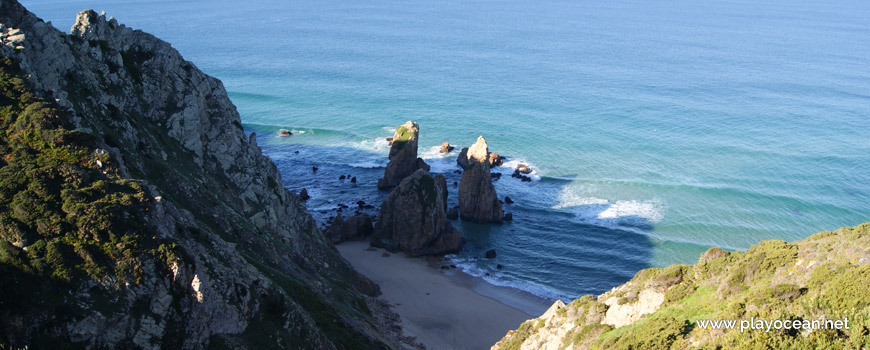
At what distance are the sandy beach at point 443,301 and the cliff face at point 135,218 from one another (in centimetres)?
556

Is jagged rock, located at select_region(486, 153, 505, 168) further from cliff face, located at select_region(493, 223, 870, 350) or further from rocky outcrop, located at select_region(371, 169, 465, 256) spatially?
cliff face, located at select_region(493, 223, 870, 350)

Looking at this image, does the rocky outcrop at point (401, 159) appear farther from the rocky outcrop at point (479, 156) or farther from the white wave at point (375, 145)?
the white wave at point (375, 145)

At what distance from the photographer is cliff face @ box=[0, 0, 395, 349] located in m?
20.8

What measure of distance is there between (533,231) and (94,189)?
163 ft

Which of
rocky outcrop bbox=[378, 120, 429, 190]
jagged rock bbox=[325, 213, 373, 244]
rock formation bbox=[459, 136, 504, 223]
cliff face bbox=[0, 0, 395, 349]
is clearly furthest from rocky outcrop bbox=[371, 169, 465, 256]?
cliff face bbox=[0, 0, 395, 349]

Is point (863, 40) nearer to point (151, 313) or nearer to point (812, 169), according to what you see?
point (812, 169)

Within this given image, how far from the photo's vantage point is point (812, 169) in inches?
3386

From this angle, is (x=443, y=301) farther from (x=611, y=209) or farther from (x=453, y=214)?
(x=611, y=209)

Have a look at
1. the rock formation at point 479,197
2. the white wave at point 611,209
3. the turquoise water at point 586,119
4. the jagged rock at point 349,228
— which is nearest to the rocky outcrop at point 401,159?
the turquoise water at point 586,119

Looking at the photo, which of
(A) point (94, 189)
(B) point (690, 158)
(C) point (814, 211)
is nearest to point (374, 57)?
(B) point (690, 158)

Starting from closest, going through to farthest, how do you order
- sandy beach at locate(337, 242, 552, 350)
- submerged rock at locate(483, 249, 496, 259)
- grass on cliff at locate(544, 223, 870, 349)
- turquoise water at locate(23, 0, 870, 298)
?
grass on cliff at locate(544, 223, 870, 349), sandy beach at locate(337, 242, 552, 350), submerged rock at locate(483, 249, 496, 259), turquoise water at locate(23, 0, 870, 298)

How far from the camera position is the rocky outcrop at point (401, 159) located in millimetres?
77562

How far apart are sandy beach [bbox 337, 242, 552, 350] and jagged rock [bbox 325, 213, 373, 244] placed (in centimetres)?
142

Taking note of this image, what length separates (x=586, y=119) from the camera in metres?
109
